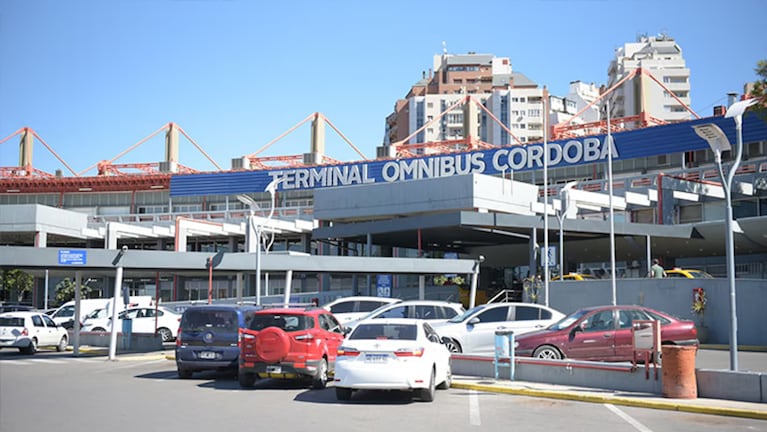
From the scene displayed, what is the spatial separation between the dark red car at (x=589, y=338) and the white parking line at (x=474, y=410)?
Result: 3.23m

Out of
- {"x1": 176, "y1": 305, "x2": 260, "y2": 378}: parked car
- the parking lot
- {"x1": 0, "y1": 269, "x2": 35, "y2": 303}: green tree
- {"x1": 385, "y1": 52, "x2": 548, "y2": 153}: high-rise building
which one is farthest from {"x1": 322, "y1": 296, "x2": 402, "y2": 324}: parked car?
{"x1": 385, "y1": 52, "x2": 548, "y2": 153}: high-rise building

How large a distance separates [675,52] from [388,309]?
99785 mm

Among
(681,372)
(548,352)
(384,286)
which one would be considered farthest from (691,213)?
(681,372)

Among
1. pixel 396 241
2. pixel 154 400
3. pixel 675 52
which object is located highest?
pixel 675 52

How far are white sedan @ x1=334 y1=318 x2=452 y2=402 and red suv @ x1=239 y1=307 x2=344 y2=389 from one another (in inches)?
69.4

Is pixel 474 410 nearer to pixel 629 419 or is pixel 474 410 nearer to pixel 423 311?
pixel 629 419

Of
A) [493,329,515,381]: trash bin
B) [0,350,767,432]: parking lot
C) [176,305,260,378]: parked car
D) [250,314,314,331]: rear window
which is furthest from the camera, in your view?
[176,305,260,378]: parked car

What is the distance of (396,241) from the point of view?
45.7 metres

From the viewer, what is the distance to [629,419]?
13.1 metres

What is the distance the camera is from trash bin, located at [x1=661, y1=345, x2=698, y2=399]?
1482 cm

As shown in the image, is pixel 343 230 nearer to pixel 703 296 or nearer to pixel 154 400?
pixel 703 296

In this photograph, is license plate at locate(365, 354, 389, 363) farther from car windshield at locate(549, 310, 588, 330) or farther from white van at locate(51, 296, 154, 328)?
white van at locate(51, 296, 154, 328)

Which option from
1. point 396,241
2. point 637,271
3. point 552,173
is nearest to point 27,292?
point 396,241

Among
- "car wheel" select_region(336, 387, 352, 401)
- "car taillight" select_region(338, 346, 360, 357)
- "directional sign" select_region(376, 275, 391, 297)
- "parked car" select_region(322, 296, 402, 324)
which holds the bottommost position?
"car wheel" select_region(336, 387, 352, 401)
